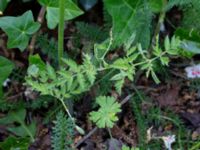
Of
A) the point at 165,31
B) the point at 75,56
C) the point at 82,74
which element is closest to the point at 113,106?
the point at 82,74

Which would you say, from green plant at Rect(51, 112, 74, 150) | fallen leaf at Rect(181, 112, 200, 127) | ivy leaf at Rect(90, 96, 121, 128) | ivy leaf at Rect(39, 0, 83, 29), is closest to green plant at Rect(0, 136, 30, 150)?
green plant at Rect(51, 112, 74, 150)

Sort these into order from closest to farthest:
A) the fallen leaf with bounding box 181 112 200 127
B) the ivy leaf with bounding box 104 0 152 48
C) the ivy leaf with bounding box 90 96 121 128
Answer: the ivy leaf with bounding box 90 96 121 128 < the ivy leaf with bounding box 104 0 152 48 < the fallen leaf with bounding box 181 112 200 127

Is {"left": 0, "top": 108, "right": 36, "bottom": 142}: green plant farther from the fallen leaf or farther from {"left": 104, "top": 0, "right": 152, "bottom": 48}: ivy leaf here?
the fallen leaf

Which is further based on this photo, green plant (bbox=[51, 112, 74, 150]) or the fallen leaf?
the fallen leaf

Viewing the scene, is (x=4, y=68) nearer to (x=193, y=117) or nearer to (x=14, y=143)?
(x=14, y=143)

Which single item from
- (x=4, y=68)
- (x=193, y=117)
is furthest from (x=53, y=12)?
(x=193, y=117)

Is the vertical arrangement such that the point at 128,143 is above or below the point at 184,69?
below

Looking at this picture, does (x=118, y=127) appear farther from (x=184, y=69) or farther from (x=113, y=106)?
(x=184, y=69)
